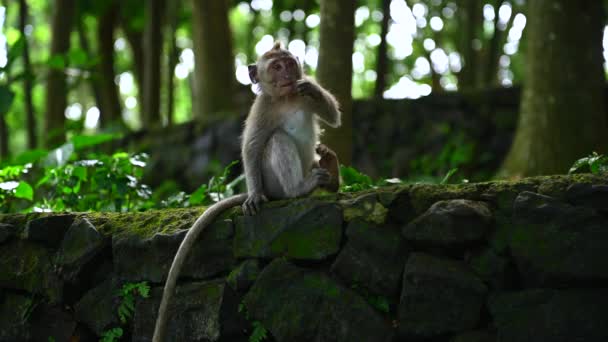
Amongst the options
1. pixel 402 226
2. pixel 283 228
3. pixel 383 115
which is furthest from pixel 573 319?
pixel 383 115

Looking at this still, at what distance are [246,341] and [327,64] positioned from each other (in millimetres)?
3157

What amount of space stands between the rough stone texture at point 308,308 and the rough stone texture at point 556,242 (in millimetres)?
833

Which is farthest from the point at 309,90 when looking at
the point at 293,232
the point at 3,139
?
the point at 3,139

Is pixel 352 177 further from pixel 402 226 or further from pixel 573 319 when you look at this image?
pixel 573 319

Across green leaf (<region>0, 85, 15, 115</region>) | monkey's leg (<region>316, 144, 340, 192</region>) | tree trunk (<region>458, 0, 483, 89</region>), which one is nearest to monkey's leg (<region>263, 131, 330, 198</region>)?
monkey's leg (<region>316, 144, 340, 192</region>)

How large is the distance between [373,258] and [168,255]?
1363 millimetres

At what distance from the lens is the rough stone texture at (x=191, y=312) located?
4.08 m

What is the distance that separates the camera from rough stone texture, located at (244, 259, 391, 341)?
3.72 meters

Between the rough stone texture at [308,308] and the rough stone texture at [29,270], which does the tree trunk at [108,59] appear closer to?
the rough stone texture at [29,270]

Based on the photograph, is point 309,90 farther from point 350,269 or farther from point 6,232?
point 6,232

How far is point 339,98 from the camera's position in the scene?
639 centimetres

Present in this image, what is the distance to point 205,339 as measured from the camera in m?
4.09

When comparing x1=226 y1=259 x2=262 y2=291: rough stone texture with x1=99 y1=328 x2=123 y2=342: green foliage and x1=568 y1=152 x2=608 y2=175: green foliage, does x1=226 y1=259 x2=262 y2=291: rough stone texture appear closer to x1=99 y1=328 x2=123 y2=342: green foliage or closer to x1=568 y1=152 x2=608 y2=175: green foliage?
x1=99 y1=328 x2=123 y2=342: green foliage

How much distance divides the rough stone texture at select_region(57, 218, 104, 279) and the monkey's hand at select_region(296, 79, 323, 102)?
65.8 inches
